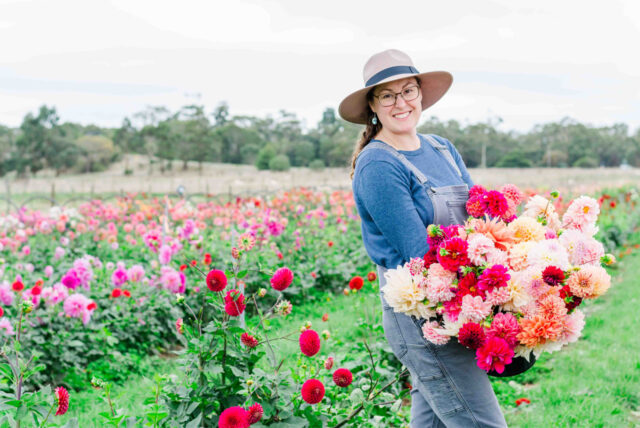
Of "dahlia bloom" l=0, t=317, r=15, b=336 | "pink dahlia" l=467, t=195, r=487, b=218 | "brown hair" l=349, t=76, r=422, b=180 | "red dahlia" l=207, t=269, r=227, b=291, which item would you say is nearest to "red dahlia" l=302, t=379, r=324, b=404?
"red dahlia" l=207, t=269, r=227, b=291

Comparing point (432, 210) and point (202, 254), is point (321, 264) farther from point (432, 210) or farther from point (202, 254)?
point (432, 210)

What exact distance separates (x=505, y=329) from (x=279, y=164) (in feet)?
145

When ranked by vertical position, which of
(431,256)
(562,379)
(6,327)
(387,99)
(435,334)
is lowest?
(562,379)

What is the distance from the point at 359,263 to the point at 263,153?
4257 cm

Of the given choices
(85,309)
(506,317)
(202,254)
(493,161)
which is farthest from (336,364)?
(493,161)

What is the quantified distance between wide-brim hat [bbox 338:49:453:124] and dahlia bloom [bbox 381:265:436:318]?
751mm

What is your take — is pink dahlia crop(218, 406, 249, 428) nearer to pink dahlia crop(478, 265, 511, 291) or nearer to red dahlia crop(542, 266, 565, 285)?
pink dahlia crop(478, 265, 511, 291)

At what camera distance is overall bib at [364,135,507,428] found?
1.82 metres

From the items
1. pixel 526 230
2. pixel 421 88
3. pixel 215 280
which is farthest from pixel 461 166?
pixel 215 280

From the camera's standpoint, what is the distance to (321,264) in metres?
6.37

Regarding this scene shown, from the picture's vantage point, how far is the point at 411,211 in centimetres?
179

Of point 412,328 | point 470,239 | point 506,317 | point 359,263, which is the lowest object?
point 359,263

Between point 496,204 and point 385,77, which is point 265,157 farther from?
point 496,204

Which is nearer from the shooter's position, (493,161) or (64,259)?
(64,259)
